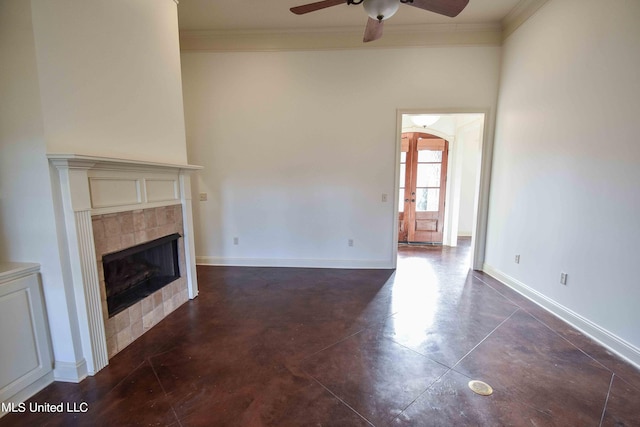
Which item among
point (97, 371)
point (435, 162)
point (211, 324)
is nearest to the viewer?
point (97, 371)

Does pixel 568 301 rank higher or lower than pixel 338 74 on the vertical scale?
lower

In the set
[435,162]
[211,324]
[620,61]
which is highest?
[620,61]

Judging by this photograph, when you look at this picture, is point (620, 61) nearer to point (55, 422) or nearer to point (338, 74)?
point (338, 74)

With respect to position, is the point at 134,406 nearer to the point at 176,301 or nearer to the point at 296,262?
the point at 176,301

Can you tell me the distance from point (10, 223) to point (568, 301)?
14.4 ft

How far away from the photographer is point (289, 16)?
10.6ft

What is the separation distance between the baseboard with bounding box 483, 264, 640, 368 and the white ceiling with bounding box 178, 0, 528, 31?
323 centimetres

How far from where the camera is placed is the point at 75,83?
165 cm

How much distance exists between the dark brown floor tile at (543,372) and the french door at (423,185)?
343 centimetres

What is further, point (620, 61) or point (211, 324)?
point (211, 324)

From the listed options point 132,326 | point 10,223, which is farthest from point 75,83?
point 132,326

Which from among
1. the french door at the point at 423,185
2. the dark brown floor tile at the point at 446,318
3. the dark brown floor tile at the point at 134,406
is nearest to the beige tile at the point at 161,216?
the dark brown floor tile at the point at 134,406

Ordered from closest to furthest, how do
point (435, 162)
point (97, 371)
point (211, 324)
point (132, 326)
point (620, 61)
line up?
point (97, 371) → point (620, 61) → point (132, 326) → point (211, 324) → point (435, 162)

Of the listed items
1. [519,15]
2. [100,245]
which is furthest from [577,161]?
[100,245]
